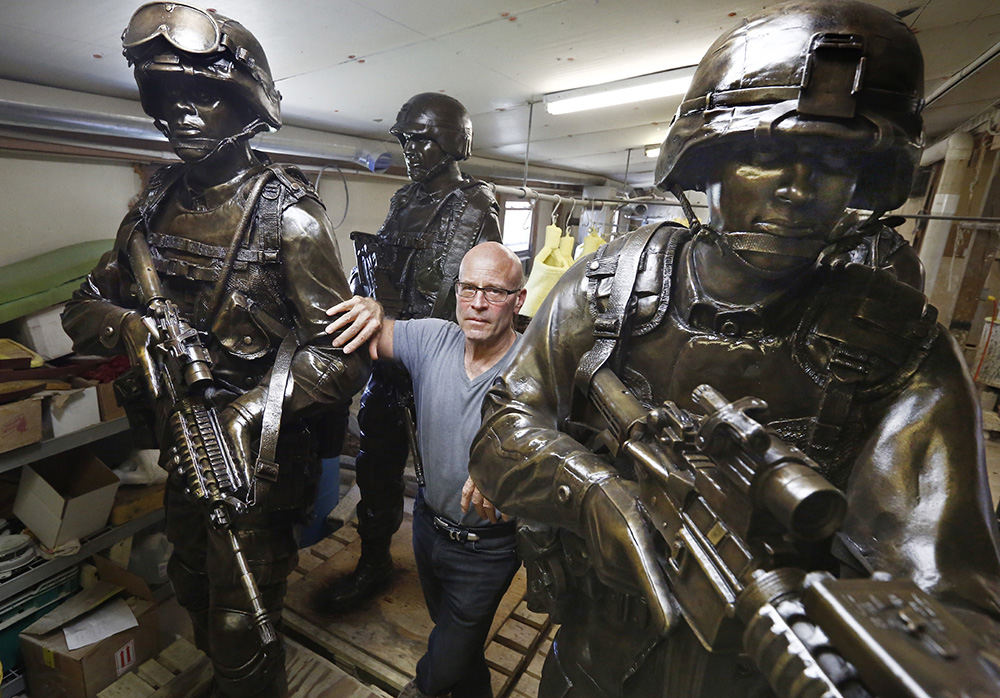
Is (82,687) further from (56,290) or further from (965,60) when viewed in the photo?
(965,60)

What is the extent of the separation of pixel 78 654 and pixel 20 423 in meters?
1.23

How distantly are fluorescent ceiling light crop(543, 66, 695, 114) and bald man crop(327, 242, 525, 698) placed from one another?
2.45 m

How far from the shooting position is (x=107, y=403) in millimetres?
2900

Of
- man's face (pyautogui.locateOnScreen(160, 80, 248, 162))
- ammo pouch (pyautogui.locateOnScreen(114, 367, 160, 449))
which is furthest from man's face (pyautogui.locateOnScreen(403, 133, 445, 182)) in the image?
ammo pouch (pyautogui.locateOnScreen(114, 367, 160, 449))

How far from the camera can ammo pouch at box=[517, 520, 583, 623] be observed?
136cm

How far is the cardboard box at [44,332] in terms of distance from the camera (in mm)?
2832

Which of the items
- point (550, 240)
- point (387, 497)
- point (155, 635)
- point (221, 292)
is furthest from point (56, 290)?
point (550, 240)

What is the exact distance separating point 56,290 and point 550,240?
334 centimetres

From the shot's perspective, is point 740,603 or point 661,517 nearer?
point 740,603

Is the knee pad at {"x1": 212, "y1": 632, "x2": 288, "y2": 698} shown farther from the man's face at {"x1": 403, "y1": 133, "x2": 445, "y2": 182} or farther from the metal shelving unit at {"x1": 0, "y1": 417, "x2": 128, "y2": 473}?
the man's face at {"x1": 403, "y1": 133, "x2": 445, "y2": 182}

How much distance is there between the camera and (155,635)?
111 inches

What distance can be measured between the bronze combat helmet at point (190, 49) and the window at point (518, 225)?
21.7 ft

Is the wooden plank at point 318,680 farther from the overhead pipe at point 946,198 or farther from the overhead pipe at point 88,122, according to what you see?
the overhead pipe at point 946,198

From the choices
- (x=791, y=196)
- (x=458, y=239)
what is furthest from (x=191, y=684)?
(x=791, y=196)
